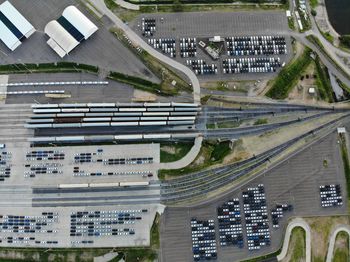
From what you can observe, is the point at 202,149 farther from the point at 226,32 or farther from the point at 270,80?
the point at 226,32

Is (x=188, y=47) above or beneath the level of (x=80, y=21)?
beneath

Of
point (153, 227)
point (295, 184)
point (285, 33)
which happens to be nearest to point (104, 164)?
point (153, 227)

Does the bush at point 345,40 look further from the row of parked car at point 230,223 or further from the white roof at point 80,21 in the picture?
the white roof at point 80,21

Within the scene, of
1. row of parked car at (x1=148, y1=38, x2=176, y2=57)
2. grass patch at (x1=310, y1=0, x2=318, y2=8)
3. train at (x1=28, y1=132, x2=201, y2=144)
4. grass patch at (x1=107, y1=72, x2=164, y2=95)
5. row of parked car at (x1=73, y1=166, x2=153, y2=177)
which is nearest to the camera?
row of parked car at (x1=73, y1=166, x2=153, y2=177)

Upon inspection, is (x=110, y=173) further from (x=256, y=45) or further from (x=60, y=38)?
(x=256, y=45)

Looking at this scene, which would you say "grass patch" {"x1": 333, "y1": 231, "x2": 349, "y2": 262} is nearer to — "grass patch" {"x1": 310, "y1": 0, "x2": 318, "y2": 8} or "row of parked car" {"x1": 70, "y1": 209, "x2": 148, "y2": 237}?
"row of parked car" {"x1": 70, "y1": 209, "x2": 148, "y2": 237}

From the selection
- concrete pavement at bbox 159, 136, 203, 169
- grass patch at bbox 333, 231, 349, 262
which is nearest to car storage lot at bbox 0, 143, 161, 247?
concrete pavement at bbox 159, 136, 203, 169

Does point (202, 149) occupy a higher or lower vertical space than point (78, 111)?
lower

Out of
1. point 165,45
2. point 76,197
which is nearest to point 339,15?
point 165,45
